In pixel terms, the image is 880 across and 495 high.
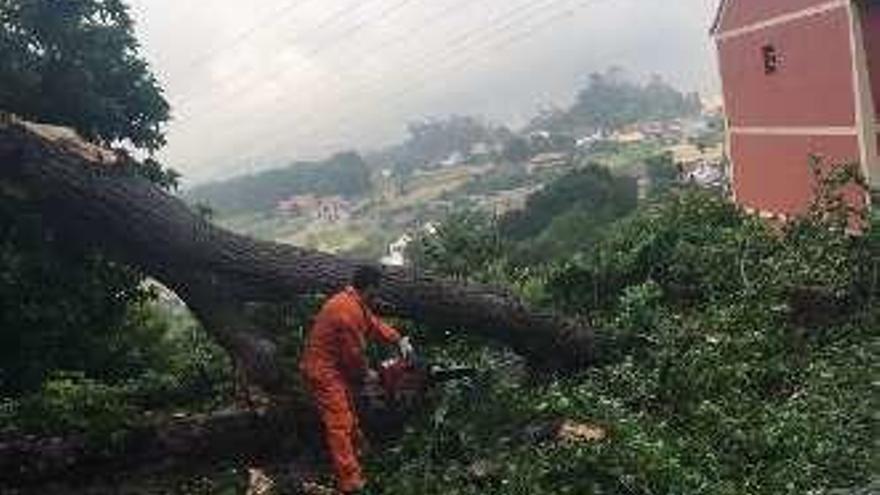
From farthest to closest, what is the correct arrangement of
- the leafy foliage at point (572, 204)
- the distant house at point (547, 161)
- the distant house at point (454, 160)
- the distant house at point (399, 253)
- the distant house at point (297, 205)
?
1. the distant house at point (454, 160)
2. the distant house at point (297, 205)
3. the distant house at point (547, 161)
4. the leafy foliage at point (572, 204)
5. the distant house at point (399, 253)

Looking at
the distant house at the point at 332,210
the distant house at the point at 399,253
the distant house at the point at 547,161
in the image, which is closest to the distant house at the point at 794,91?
the distant house at the point at 399,253

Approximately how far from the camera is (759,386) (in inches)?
419

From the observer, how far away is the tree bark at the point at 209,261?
11.5 metres

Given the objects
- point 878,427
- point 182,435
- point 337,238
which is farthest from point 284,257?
point 337,238

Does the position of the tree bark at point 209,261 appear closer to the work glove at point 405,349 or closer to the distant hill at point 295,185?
the work glove at point 405,349

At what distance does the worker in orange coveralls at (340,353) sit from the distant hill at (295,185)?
5100 inches

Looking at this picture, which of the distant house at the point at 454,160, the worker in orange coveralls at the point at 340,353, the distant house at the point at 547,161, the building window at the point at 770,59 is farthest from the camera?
the distant house at the point at 454,160

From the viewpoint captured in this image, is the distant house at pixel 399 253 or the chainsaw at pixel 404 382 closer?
the chainsaw at pixel 404 382

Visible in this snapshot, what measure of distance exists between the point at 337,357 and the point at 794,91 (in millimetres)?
17997

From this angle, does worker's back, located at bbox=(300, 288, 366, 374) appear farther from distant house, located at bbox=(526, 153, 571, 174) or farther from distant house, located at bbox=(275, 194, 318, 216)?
distant house, located at bbox=(275, 194, 318, 216)

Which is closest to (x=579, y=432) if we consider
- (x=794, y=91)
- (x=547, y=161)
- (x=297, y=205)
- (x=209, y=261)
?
(x=209, y=261)

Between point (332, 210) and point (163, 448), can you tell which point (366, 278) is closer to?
point (163, 448)

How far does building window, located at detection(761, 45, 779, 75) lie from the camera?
25.6 meters

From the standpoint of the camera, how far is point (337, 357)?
9539 millimetres
